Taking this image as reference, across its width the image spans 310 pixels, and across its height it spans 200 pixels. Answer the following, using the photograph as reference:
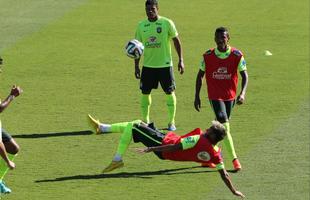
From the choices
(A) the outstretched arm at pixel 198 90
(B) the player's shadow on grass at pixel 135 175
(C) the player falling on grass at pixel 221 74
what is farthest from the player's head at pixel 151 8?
(B) the player's shadow on grass at pixel 135 175

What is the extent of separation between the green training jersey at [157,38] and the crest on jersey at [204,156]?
359cm

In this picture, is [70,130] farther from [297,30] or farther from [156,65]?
[297,30]

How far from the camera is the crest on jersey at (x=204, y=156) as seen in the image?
15523 millimetres

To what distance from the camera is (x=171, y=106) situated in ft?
62.7

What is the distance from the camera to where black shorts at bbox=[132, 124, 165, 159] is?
16219mm

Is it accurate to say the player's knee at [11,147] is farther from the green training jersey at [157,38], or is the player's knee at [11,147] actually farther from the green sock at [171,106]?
the green sock at [171,106]

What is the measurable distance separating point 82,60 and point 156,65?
6.12 metres

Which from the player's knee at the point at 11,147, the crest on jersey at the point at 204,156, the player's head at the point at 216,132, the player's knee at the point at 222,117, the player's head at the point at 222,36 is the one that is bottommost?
the crest on jersey at the point at 204,156

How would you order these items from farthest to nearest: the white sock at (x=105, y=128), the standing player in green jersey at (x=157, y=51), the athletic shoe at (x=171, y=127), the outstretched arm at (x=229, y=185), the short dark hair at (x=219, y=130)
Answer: the athletic shoe at (x=171, y=127) → the standing player in green jersey at (x=157, y=51) → the white sock at (x=105, y=128) → the short dark hair at (x=219, y=130) → the outstretched arm at (x=229, y=185)

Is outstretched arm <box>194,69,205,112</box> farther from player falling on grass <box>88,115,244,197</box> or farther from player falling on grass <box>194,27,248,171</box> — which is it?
player falling on grass <box>88,115,244,197</box>

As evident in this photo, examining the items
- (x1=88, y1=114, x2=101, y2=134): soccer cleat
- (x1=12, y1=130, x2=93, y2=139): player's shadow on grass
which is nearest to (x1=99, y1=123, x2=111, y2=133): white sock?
(x1=88, y1=114, x2=101, y2=134): soccer cleat

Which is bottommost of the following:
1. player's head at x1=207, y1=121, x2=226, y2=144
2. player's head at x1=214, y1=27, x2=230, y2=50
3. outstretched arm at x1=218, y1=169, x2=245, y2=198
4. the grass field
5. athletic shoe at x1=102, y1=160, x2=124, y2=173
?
the grass field

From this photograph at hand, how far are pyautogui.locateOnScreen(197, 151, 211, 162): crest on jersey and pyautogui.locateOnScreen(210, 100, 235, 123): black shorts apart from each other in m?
1.42

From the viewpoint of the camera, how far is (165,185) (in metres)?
16.5
